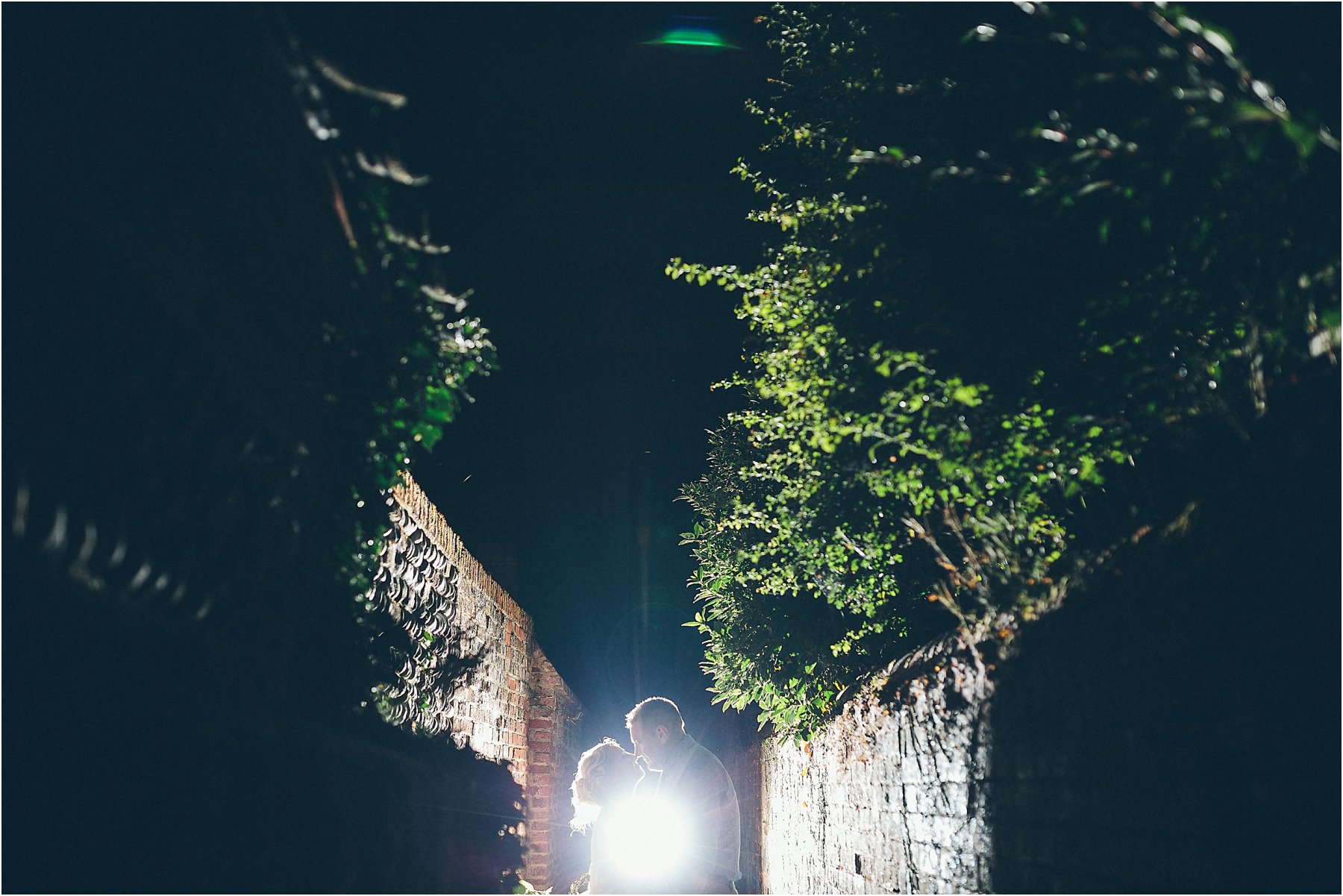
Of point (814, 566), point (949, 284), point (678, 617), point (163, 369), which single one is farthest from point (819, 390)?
point (678, 617)

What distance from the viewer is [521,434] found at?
10.2 m

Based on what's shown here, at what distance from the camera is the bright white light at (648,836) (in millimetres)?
4484

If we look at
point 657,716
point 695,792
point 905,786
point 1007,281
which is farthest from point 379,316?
point 905,786

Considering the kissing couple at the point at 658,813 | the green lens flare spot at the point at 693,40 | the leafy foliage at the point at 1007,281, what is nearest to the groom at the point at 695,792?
the kissing couple at the point at 658,813

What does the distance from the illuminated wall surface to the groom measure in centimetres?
111

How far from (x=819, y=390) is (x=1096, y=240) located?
1439 millimetres

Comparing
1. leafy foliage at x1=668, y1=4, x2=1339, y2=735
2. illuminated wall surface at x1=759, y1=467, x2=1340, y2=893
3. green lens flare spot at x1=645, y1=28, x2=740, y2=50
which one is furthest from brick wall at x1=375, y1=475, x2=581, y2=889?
green lens flare spot at x1=645, y1=28, x2=740, y2=50

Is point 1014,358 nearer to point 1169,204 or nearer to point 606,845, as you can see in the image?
point 1169,204

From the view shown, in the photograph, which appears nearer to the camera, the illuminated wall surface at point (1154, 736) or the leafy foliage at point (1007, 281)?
the illuminated wall surface at point (1154, 736)

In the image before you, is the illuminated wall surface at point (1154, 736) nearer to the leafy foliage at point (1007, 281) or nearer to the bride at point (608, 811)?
the leafy foliage at point (1007, 281)

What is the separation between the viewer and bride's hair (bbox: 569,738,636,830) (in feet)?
15.6

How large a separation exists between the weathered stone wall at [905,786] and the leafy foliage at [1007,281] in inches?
20.3

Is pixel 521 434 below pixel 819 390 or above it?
above

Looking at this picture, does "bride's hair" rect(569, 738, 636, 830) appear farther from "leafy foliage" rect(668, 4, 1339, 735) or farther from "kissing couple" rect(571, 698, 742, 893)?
"leafy foliage" rect(668, 4, 1339, 735)
